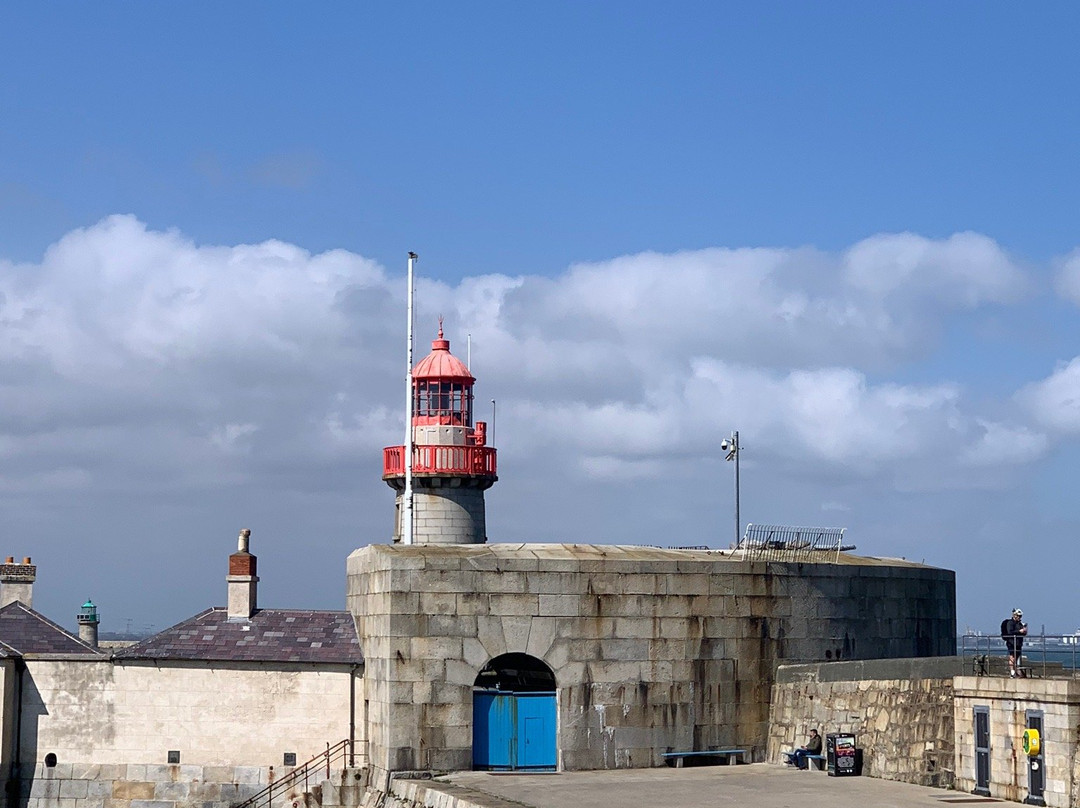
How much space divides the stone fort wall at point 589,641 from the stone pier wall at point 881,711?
0.74 metres

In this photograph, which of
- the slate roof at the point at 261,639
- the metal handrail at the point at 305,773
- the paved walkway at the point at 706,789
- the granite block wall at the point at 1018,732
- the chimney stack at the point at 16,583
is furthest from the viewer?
the chimney stack at the point at 16,583

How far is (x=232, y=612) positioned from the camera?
94.8ft

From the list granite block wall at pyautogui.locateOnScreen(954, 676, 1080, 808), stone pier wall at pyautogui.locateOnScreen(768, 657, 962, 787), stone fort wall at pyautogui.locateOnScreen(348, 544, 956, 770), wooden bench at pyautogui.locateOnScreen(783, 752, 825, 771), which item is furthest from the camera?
stone fort wall at pyautogui.locateOnScreen(348, 544, 956, 770)

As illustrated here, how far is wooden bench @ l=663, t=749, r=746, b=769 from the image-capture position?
1050 inches

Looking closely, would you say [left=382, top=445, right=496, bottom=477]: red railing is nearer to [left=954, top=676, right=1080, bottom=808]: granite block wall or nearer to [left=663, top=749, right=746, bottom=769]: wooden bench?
[left=663, top=749, right=746, bottom=769]: wooden bench

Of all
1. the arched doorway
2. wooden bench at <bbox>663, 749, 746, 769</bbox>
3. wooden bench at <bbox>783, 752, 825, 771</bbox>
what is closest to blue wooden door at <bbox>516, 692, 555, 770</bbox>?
the arched doorway

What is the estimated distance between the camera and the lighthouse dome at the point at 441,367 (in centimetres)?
3528

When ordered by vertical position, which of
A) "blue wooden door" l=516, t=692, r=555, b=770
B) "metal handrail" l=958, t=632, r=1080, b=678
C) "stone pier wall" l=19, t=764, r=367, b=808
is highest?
"metal handrail" l=958, t=632, r=1080, b=678

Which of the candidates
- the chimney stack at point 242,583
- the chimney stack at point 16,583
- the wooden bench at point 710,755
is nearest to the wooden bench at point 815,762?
the wooden bench at point 710,755

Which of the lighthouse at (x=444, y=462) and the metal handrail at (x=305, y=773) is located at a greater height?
the lighthouse at (x=444, y=462)

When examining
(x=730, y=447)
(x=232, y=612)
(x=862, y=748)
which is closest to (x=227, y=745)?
(x=232, y=612)

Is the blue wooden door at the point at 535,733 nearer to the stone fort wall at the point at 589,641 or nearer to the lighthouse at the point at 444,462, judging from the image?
the stone fort wall at the point at 589,641

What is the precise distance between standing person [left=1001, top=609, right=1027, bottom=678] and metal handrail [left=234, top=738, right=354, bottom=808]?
11852 millimetres

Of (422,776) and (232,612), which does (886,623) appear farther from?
(232,612)
